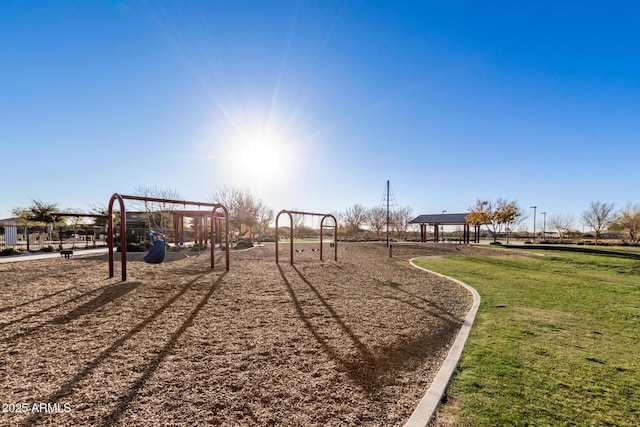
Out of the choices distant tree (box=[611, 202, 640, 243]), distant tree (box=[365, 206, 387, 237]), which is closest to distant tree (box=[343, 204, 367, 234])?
distant tree (box=[365, 206, 387, 237])

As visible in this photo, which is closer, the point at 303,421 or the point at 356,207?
the point at 303,421

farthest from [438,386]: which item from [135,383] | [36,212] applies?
[36,212]

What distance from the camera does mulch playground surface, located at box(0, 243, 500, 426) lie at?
2594mm

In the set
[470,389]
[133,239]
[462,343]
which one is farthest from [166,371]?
[133,239]

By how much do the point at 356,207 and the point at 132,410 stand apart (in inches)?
2222

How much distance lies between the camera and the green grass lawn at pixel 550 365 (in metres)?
2.59

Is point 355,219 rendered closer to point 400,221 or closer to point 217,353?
point 400,221

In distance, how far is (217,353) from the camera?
376 cm

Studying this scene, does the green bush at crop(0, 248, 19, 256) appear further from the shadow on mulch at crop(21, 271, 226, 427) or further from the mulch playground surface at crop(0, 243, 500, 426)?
the shadow on mulch at crop(21, 271, 226, 427)

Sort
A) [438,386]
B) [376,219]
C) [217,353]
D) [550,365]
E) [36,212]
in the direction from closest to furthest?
[438,386] → [550,365] → [217,353] → [36,212] → [376,219]

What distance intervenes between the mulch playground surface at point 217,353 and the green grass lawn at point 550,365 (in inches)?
18.6

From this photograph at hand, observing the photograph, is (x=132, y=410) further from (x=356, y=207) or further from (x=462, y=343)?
(x=356, y=207)

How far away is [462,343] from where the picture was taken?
13.5 ft

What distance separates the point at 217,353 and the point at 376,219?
168ft
